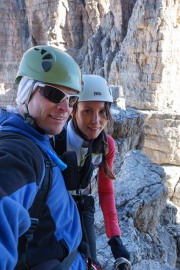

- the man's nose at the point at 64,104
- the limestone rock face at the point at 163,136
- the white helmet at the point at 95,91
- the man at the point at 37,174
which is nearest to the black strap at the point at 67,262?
the man at the point at 37,174

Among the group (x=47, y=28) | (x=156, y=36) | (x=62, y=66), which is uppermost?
(x=47, y=28)

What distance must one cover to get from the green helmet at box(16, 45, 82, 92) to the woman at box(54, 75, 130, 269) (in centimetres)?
53

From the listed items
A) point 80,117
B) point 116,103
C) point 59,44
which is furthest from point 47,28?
point 80,117

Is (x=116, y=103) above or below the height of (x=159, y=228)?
above

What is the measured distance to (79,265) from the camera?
118 centimetres

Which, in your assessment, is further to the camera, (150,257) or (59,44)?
(59,44)

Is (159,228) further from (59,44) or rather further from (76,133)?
(59,44)

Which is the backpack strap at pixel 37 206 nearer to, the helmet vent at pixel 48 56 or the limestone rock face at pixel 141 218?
the helmet vent at pixel 48 56

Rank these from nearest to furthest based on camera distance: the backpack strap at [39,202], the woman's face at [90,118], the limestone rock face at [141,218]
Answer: the backpack strap at [39,202], the woman's face at [90,118], the limestone rock face at [141,218]

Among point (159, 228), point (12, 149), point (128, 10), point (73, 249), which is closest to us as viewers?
point (12, 149)

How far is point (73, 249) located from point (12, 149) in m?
0.52

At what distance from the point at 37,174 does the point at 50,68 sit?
483 mm

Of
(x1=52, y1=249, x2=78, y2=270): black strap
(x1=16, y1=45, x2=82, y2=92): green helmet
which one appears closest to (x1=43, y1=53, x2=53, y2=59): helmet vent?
(x1=16, y1=45, x2=82, y2=92): green helmet

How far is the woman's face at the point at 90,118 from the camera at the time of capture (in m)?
1.75
